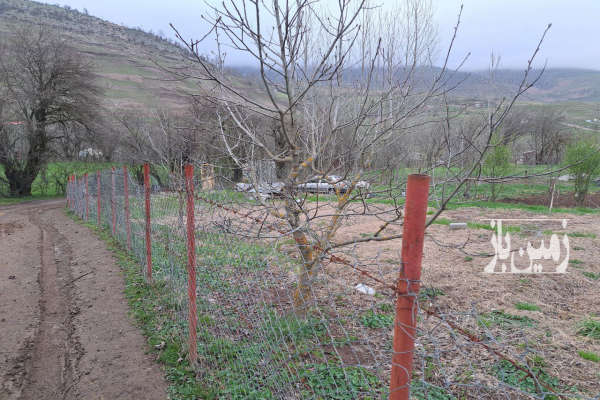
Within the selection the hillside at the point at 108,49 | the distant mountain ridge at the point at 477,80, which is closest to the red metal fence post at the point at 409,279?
the distant mountain ridge at the point at 477,80

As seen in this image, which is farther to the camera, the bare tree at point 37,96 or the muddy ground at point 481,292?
the bare tree at point 37,96

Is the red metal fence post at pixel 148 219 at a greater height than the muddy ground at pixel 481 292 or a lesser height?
greater

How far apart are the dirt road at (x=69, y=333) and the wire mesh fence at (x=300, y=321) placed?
52 centimetres

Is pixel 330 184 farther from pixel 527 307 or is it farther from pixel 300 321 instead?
pixel 527 307

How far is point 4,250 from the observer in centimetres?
809

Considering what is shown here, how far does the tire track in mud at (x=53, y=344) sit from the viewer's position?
331 cm

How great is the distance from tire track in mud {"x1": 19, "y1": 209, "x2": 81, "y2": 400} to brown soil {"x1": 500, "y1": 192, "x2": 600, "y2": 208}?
646 inches

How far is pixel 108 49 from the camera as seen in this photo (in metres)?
44.0

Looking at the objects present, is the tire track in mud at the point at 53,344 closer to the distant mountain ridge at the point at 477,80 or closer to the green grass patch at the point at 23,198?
the distant mountain ridge at the point at 477,80

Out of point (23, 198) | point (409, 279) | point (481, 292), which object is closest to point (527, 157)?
point (481, 292)

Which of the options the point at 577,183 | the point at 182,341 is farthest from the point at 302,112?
the point at 577,183

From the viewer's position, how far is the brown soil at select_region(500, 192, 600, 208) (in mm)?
15422

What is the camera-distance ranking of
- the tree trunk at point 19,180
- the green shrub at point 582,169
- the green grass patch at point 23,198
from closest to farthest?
the green shrub at point 582,169 < the green grass patch at point 23,198 < the tree trunk at point 19,180

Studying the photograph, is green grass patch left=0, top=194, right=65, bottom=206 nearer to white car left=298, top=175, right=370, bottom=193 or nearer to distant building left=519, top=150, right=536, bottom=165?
white car left=298, top=175, right=370, bottom=193
